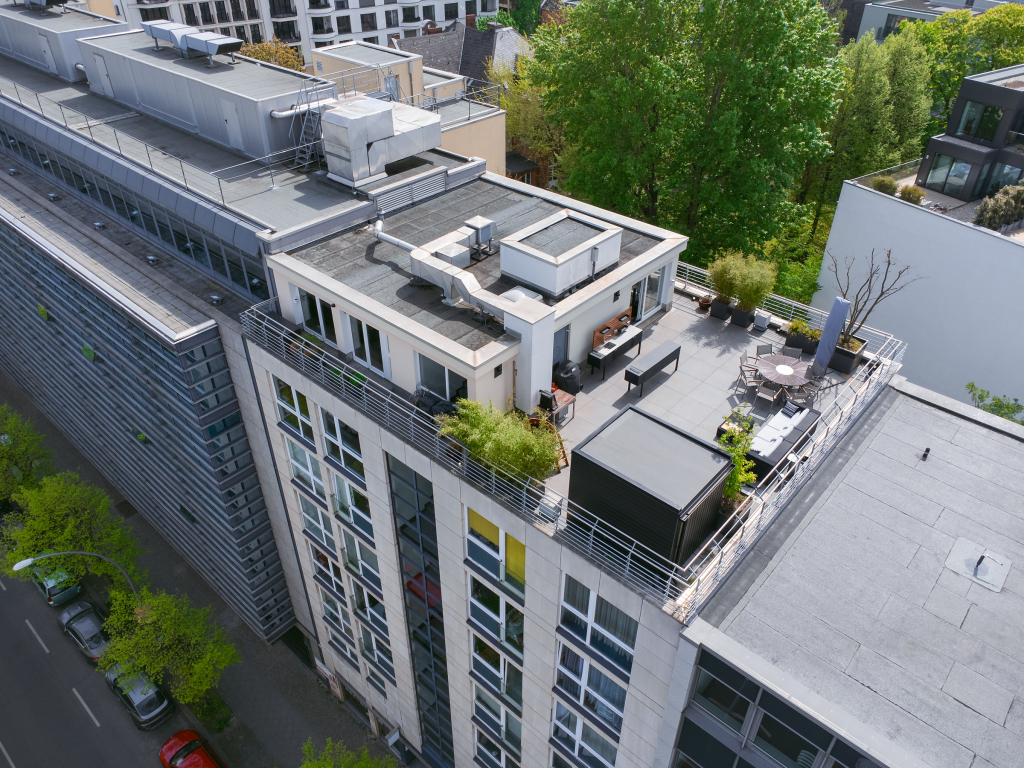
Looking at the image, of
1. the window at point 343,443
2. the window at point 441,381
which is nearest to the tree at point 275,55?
the window at point 343,443

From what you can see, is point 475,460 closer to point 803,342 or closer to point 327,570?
point 803,342

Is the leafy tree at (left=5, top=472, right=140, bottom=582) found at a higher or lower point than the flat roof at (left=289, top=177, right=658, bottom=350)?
lower

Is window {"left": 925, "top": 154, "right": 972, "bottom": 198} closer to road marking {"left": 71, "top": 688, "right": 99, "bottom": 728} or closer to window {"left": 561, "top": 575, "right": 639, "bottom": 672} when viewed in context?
window {"left": 561, "top": 575, "right": 639, "bottom": 672}

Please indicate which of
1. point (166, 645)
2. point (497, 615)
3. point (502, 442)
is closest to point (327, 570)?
point (166, 645)

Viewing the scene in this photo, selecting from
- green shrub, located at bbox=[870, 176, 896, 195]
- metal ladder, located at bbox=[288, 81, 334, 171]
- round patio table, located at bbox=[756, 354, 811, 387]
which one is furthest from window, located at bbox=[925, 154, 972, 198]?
metal ladder, located at bbox=[288, 81, 334, 171]

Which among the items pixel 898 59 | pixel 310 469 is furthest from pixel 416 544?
pixel 898 59
